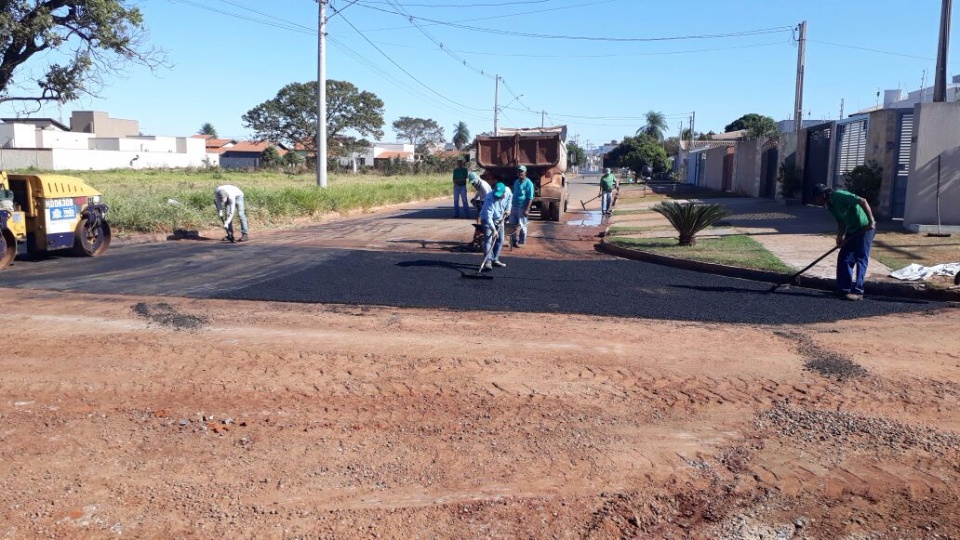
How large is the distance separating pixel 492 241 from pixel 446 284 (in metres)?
1.61

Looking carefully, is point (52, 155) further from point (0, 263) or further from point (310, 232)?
point (0, 263)

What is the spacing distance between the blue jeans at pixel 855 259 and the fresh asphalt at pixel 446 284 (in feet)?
0.91

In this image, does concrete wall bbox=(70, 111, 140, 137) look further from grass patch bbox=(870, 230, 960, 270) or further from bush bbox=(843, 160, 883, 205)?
grass patch bbox=(870, 230, 960, 270)

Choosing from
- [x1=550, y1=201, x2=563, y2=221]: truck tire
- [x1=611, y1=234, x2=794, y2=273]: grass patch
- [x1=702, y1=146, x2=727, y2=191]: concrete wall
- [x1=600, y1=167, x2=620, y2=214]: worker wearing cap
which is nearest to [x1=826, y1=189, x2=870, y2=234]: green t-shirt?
[x1=611, y1=234, x2=794, y2=273]: grass patch

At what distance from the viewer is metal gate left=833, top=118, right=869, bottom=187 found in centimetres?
1903

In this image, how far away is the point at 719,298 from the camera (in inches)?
374

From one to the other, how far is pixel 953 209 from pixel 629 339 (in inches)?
423

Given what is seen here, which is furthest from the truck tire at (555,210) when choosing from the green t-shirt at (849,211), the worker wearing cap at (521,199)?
the green t-shirt at (849,211)

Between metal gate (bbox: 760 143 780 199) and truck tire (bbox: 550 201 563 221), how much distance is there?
9.07 metres

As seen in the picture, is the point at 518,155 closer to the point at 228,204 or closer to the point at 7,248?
the point at 228,204

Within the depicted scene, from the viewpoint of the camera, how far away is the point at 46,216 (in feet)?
40.0

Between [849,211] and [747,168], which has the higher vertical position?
[747,168]

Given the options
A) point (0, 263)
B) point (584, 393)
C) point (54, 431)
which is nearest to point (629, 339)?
point (584, 393)

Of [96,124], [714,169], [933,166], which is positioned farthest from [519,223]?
[96,124]
